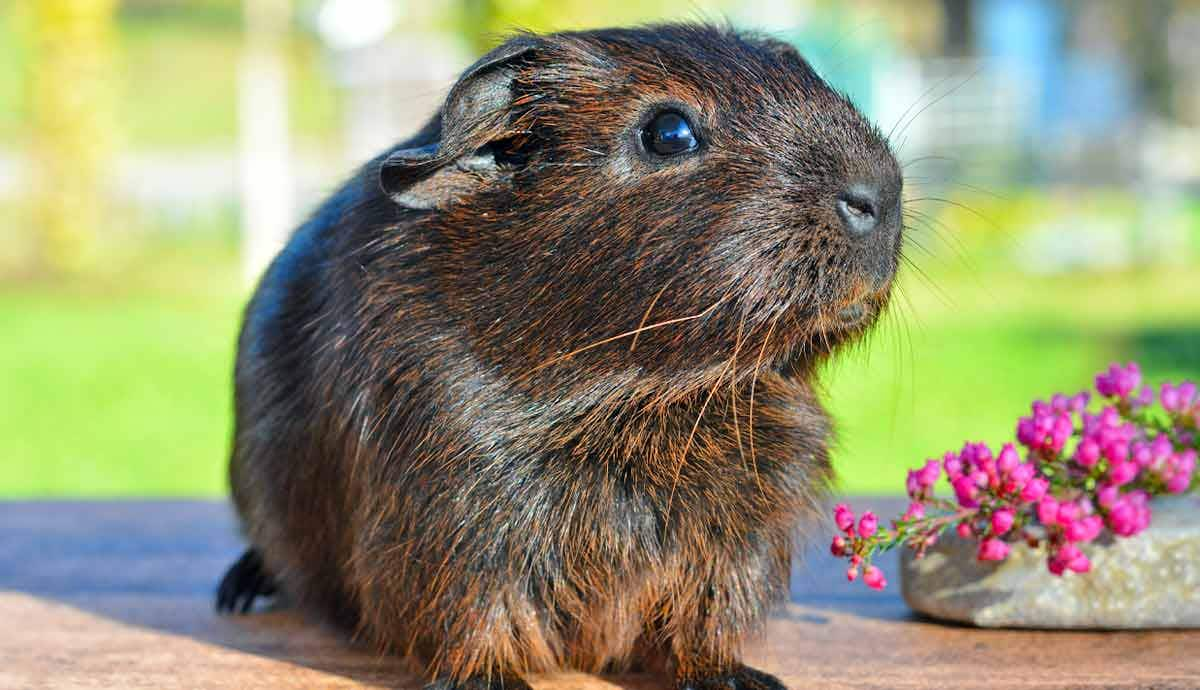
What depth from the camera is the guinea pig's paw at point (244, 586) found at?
9.75ft

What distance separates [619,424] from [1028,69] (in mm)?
24512

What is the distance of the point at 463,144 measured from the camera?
7.28 feet

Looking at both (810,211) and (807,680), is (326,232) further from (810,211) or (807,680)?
(807,680)

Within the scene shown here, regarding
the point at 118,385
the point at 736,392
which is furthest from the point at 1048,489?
the point at 118,385

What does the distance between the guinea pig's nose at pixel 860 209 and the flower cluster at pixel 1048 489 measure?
0.54 meters

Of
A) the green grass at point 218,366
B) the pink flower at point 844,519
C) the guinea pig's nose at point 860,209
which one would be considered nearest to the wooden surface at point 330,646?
the pink flower at point 844,519

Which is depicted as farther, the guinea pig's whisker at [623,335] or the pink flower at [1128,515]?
the pink flower at [1128,515]

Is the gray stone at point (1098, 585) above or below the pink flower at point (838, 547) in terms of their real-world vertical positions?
below

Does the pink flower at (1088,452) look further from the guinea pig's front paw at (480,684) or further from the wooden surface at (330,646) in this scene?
the guinea pig's front paw at (480,684)

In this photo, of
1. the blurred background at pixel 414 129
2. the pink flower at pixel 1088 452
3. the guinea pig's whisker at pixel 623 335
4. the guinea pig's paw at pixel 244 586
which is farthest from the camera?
the blurred background at pixel 414 129

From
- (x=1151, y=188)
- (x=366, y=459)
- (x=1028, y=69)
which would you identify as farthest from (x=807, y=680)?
(x=1028, y=69)

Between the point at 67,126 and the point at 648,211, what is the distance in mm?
13984

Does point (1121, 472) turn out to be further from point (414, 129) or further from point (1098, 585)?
point (414, 129)

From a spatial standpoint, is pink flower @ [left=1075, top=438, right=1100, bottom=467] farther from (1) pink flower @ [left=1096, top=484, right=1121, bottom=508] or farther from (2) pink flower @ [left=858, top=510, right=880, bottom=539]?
(2) pink flower @ [left=858, top=510, right=880, bottom=539]
